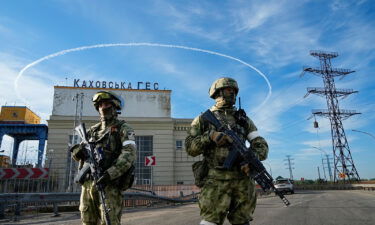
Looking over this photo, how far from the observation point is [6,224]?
23.4 ft

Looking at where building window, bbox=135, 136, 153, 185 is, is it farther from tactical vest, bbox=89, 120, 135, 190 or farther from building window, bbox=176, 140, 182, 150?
tactical vest, bbox=89, 120, 135, 190

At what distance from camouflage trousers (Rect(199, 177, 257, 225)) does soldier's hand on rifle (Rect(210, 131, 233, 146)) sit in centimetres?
40

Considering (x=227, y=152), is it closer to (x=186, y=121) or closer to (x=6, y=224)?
(x=6, y=224)

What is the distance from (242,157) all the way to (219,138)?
0.33 meters

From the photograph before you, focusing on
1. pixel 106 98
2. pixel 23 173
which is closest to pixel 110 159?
pixel 106 98

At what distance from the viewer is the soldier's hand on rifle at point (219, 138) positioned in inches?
114

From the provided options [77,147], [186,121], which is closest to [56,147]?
[186,121]

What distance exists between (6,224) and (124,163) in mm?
6227

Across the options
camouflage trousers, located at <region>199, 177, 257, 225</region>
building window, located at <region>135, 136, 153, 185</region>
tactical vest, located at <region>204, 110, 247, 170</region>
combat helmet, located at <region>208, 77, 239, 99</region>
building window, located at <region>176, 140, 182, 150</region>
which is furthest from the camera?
building window, located at <region>176, 140, 182, 150</region>

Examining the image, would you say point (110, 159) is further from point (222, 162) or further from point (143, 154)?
point (143, 154)

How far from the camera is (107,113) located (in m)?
3.38

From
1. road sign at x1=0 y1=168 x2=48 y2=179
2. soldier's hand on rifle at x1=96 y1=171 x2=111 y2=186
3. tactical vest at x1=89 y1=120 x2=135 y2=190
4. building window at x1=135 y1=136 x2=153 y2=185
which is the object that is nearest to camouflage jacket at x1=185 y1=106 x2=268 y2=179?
tactical vest at x1=89 y1=120 x2=135 y2=190

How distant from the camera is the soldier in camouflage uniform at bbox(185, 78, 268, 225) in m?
2.80

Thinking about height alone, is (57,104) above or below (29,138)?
above
